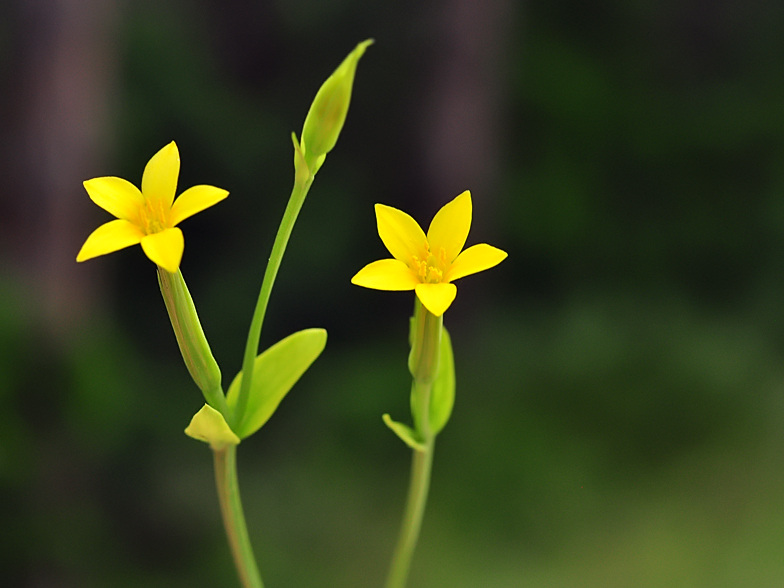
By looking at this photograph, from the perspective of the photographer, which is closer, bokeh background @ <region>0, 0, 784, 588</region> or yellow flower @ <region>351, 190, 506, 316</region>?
yellow flower @ <region>351, 190, 506, 316</region>

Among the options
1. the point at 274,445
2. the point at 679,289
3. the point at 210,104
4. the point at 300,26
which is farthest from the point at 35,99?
the point at 679,289

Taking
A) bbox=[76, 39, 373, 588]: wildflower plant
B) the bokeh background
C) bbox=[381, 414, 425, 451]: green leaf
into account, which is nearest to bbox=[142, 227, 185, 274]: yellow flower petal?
bbox=[76, 39, 373, 588]: wildflower plant

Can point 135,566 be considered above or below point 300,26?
below

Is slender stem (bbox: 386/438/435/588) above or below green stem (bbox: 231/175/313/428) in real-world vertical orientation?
below

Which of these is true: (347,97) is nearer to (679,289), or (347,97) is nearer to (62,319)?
(62,319)

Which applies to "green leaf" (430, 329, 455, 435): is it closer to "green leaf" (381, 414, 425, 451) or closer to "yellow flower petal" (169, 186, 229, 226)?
"green leaf" (381, 414, 425, 451)

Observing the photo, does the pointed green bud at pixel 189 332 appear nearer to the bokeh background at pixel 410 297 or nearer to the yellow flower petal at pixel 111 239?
the yellow flower petal at pixel 111 239

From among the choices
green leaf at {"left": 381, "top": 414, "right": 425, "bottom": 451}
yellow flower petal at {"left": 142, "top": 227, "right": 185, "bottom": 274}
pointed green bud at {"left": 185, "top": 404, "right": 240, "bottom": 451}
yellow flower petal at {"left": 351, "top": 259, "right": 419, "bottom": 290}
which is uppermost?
yellow flower petal at {"left": 351, "top": 259, "right": 419, "bottom": 290}

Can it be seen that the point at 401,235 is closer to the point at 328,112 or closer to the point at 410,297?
the point at 328,112
